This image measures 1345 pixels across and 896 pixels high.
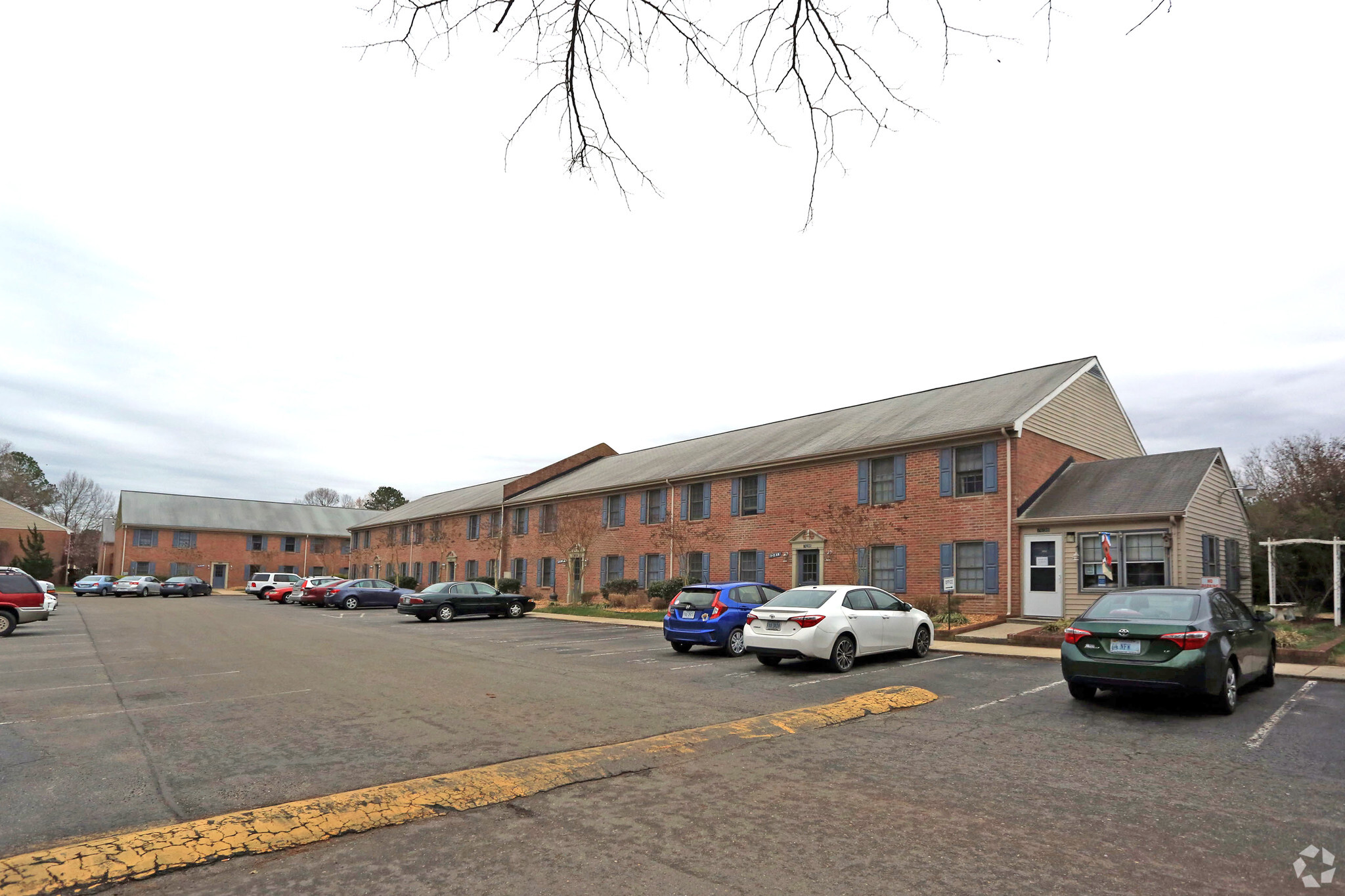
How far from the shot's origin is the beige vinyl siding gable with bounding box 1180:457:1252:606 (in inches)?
755

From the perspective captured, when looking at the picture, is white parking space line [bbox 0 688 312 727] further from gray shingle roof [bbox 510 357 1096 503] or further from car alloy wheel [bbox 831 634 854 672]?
gray shingle roof [bbox 510 357 1096 503]

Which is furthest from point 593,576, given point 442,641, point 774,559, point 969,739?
point 969,739

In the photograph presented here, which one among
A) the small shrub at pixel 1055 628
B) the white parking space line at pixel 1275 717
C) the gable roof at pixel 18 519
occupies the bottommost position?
the white parking space line at pixel 1275 717

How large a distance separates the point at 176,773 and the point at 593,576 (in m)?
30.9

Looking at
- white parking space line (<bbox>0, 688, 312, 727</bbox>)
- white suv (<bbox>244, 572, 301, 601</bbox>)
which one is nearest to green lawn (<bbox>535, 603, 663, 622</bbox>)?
white parking space line (<bbox>0, 688, 312, 727</bbox>)

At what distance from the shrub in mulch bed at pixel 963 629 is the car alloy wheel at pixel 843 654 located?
5.40 metres

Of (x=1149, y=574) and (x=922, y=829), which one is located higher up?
(x=1149, y=574)

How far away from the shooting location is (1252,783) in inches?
240

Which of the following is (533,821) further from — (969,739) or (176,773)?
(969,739)

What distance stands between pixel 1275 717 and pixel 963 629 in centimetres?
980

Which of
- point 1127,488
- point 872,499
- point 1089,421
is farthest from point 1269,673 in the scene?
point 1089,421

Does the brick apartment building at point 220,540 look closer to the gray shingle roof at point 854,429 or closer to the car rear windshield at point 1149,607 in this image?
the gray shingle roof at point 854,429

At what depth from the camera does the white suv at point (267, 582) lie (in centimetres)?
4816

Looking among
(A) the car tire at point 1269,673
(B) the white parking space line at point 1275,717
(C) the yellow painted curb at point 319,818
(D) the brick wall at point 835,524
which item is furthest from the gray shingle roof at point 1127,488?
(C) the yellow painted curb at point 319,818
